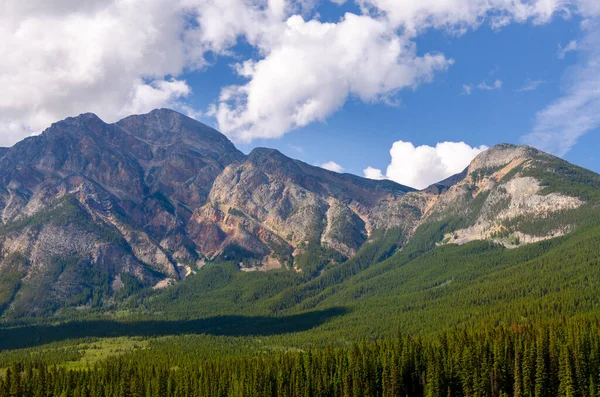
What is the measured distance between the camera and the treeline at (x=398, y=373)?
14100 cm

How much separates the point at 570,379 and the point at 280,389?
82113mm

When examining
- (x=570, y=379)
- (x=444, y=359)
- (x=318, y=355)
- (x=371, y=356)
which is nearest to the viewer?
(x=570, y=379)

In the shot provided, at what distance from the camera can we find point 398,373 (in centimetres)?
15600

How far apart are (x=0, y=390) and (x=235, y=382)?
75.2 metres

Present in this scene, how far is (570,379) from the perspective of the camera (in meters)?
133

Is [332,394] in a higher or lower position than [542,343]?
lower

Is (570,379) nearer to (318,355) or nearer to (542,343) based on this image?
(542,343)

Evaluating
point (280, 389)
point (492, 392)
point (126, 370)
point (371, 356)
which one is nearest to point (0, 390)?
point (126, 370)

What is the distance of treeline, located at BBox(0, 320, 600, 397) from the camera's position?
5551 inches

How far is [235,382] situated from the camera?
538 feet

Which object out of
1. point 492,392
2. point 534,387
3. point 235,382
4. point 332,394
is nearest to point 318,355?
point 332,394

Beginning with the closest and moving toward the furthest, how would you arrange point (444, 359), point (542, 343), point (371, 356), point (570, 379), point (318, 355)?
1. point (570, 379)
2. point (542, 343)
3. point (444, 359)
4. point (371, 356)
5. point (318, 355)

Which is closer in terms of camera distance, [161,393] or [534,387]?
[534,387]

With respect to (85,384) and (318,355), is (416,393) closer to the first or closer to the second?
(318,355)
